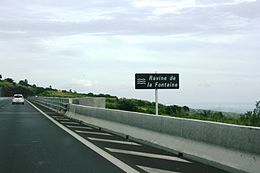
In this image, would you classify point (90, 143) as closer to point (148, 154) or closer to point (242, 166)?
point (148, 154)

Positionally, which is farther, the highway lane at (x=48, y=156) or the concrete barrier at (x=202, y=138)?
the highway lane at (x=48, y=156)

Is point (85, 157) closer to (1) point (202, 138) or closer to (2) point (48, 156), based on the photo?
(2) point (48, 156)

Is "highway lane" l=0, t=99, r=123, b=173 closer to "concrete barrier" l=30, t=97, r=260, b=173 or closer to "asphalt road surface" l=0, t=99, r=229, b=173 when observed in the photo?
"asphalt road surface" l=0, t=99, r=229, b=173

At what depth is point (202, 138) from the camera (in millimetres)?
11406

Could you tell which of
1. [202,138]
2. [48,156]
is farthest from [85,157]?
[202,138]

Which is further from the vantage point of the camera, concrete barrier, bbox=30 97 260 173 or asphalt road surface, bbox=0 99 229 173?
asphalt road surface, bbox=0 99 229 173

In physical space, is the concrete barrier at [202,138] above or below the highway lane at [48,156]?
above

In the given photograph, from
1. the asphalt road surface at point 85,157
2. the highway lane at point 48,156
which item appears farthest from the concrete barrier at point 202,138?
the highway lane at point 48,156

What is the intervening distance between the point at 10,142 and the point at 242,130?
8.83 meters

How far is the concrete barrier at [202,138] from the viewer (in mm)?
9375

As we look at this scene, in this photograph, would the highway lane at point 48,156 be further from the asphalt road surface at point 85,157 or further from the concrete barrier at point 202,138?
the concrete barrier at point 202,138

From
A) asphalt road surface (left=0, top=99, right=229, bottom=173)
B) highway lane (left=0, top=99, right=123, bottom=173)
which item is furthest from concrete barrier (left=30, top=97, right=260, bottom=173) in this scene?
highway lane (left=0, top=99, right=123, bottom=173)

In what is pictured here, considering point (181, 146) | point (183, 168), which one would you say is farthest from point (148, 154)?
point (183, 168)

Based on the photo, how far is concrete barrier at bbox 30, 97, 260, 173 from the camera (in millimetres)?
9375
